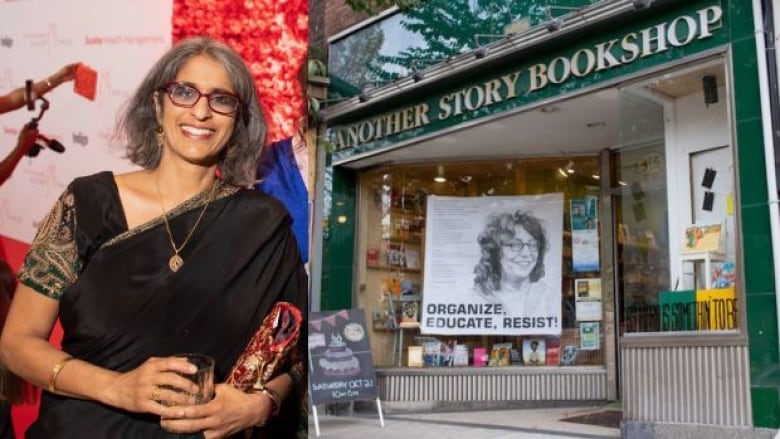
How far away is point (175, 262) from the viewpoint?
109 cm

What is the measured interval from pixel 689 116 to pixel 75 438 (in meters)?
4.19

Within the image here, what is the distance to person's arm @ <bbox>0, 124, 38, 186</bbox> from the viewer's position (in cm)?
123

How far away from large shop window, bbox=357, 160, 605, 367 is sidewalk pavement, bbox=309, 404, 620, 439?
1.70 feet

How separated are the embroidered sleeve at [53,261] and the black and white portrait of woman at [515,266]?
5.16 m

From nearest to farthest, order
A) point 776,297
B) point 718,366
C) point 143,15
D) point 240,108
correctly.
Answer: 1. point 240,108
2. point 143,15
3. point 776,297
4. point 718,366

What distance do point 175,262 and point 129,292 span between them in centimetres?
8

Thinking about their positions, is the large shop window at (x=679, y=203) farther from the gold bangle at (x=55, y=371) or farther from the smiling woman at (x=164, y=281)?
the gold bangle at (x=55, y=371)

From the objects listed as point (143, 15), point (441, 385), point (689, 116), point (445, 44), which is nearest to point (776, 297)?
point (689, 116)

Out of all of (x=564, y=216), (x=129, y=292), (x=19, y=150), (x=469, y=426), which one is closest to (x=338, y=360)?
(x=469, y=426)

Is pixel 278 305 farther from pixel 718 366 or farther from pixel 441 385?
pixel 441 385

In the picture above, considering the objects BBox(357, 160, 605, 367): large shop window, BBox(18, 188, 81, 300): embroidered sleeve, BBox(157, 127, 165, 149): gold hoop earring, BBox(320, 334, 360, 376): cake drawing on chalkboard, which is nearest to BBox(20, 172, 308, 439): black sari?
BBox(18, 188, 81, 300): embroidered sleeve

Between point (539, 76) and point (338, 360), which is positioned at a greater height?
point (539, 76)

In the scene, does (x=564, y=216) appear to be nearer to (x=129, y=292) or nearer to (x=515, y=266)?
(x=515, y=266)

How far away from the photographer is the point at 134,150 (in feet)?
3.96
